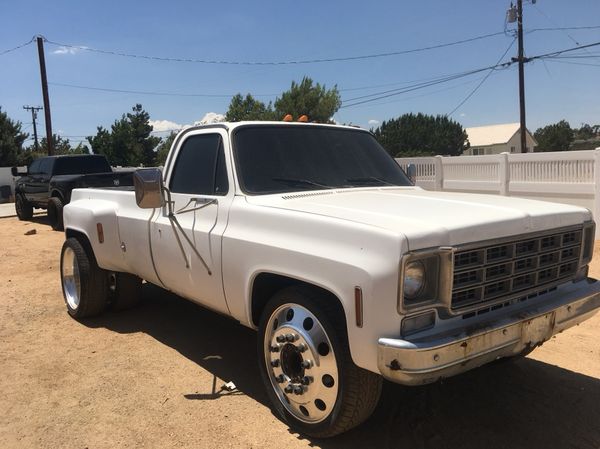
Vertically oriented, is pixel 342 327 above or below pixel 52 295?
above

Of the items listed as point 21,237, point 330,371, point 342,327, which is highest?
point 342,327

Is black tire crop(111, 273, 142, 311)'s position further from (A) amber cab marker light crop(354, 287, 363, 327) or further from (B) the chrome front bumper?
(B) the chrome front bumper

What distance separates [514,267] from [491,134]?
8477 centimetres

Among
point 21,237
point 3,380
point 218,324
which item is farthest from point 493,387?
point 21,237

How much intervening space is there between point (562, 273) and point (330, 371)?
1.65m

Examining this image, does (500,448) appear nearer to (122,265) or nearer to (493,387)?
(493,387)

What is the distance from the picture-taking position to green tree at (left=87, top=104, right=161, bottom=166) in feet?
151

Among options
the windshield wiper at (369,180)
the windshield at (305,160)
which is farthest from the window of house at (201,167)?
the windshield wiper at (369,180)

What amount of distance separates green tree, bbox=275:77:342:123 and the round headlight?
46825 millimetres

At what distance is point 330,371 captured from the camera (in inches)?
117

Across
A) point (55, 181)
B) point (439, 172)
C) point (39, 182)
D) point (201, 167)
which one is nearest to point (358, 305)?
point (201, 167)

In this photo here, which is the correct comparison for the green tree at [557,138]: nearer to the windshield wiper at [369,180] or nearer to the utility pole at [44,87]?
the utility pole at [44,87]

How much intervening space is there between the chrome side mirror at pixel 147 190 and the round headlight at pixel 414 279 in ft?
6.99

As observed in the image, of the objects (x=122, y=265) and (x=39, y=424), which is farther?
(x=122, y=265)
